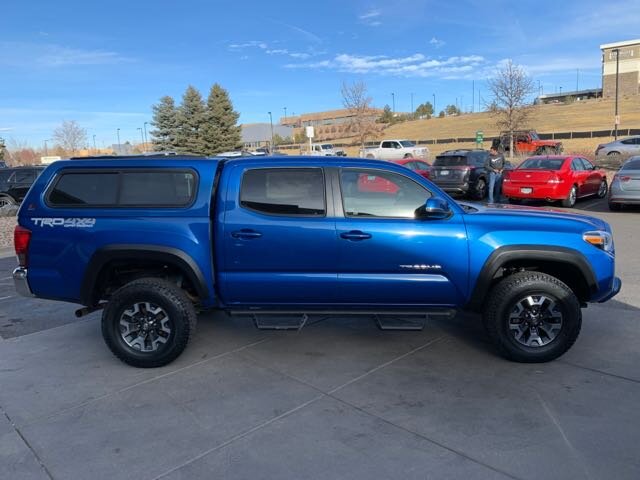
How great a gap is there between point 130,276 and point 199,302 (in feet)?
2.44

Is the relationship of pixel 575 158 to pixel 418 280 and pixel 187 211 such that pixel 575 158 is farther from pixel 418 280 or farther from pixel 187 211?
pixel 187 211

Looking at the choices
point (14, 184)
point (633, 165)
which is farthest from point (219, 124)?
point (633, 165)

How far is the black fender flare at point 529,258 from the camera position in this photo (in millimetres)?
4195

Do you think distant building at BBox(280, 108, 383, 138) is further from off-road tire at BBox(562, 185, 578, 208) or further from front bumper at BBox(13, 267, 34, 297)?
front bumper at BBox(13, 267, 34, 297)

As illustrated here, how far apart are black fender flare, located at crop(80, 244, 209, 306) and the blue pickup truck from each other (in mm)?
10

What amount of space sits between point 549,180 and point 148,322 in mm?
12786

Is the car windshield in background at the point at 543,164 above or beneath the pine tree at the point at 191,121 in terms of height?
beneath

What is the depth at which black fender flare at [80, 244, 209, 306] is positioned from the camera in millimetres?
4285

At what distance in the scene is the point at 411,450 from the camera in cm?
313

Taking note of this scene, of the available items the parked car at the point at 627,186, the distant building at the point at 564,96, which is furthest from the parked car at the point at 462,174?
the distant building at the point at 564,96

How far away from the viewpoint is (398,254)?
13.8ft

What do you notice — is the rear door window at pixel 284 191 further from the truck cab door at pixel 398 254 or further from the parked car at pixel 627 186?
the parked car at pixel 627 186

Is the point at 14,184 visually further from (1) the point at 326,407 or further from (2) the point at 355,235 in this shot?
(1) the point at 326,407

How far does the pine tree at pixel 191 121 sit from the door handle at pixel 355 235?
1999 inches
